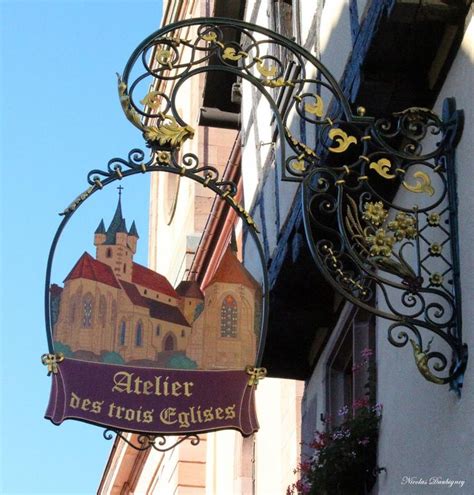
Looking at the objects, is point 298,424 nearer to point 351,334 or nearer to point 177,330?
point 351,334

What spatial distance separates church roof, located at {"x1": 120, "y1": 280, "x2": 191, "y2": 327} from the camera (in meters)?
7.05

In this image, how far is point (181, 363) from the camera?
6.94 m

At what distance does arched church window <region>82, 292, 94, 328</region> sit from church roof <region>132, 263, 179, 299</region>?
0.24 meters

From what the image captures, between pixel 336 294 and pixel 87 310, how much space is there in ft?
11.4

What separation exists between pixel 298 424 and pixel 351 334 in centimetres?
257

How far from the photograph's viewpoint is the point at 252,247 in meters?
11.5

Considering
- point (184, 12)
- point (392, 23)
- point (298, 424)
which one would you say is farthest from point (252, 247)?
point (184, 12)

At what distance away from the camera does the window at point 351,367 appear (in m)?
9.00

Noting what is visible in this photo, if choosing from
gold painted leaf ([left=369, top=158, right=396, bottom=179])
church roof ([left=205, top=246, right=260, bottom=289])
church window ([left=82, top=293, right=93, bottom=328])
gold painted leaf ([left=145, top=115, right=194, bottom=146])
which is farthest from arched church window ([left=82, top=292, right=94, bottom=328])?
gold painted leaf ([left=369, top=158, right=396, bottom=179])

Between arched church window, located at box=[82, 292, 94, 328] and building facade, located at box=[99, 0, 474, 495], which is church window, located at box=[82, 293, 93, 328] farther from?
building facade, located at box=[99, 0, 474, 495]

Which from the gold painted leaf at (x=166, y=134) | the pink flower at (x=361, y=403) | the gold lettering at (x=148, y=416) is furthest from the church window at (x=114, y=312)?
the pink flower at (x=361, y=403)

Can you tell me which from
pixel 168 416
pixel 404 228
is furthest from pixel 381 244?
pixel 168 416

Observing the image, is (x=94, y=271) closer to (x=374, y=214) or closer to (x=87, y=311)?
(x=87, y=311)

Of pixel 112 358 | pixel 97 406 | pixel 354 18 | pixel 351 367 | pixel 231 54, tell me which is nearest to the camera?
pixel 97 406
